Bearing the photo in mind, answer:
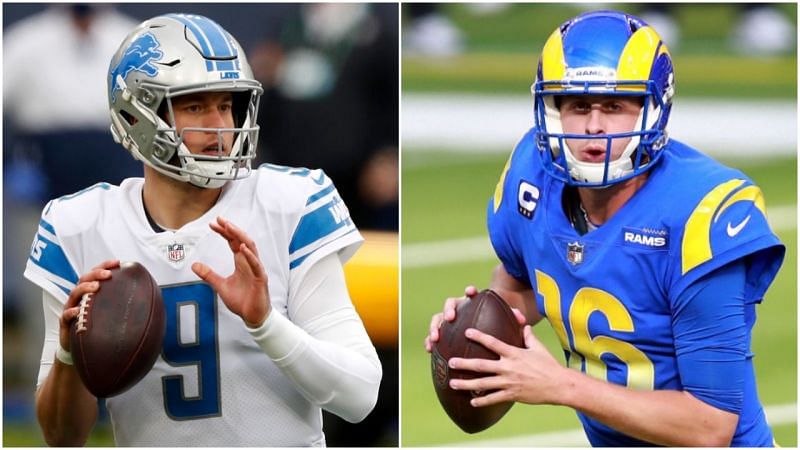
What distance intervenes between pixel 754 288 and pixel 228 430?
1299 mm

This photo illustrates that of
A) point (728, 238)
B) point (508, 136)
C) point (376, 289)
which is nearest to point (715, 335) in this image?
point (728, 238)

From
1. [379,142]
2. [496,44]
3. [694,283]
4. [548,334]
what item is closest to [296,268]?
[694,283]

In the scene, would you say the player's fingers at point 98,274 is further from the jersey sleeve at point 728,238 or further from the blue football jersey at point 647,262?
the jersey sleeve at point 728,238

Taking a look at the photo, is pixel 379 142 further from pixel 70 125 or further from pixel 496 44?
pixel 496 44

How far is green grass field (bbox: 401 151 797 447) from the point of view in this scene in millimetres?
5570

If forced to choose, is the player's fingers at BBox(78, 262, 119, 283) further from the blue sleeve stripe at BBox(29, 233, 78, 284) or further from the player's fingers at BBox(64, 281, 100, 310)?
the blue sleeve stripe at BBox(29, 233, 78, 284)

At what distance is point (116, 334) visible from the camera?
9.83 ft

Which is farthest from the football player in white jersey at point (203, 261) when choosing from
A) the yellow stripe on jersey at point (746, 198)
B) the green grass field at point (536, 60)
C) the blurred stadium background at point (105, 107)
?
the green grass field at point (536, 60)

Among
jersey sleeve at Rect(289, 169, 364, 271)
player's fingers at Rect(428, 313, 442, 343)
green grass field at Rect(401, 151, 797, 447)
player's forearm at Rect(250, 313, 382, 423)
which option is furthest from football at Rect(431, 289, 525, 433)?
green grass field at Rect(401, 151, 797, 447)

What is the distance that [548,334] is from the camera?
255 inches

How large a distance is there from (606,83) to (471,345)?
689mm

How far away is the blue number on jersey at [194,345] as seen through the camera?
3201mm

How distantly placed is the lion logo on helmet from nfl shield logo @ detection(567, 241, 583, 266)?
1.10m

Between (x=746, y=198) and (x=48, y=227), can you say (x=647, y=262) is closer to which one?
(x=746, y=198)
